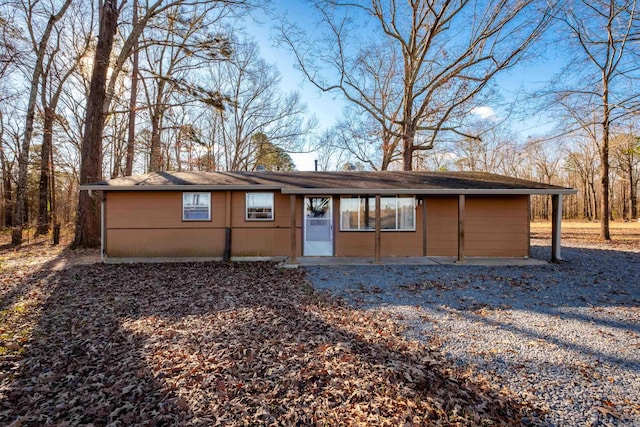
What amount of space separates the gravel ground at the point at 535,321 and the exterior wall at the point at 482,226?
1.41 metres

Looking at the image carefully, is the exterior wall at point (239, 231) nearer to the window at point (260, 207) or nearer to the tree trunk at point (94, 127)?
the window at point (260, 207)

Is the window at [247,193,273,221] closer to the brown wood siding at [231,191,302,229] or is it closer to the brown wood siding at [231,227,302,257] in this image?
the brown wood siding at [231,191,302,229]

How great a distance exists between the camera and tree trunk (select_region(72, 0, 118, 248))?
11359mm

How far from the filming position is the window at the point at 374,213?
9.65m

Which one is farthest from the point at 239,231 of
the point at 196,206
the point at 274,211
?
the point at 196,206

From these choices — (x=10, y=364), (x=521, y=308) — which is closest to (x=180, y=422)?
(x=10, y=364)

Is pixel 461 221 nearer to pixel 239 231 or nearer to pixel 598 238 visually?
pixel 239 231

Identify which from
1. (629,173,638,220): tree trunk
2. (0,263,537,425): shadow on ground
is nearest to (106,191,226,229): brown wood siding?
(0,263,537,425): shadow on ground

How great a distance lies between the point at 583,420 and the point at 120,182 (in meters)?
11.3

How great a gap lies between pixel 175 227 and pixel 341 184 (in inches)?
212

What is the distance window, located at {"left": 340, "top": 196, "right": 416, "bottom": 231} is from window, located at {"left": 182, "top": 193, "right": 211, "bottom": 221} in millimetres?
4221

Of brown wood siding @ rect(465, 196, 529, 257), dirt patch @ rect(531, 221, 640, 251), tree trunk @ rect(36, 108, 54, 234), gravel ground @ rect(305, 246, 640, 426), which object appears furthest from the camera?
tree trunk @ rect(36, 108, 54, 234)

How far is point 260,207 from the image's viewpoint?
970 cm

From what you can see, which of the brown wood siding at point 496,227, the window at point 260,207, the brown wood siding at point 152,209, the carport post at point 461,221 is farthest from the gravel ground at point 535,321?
the brown wood siding at point 152,209
